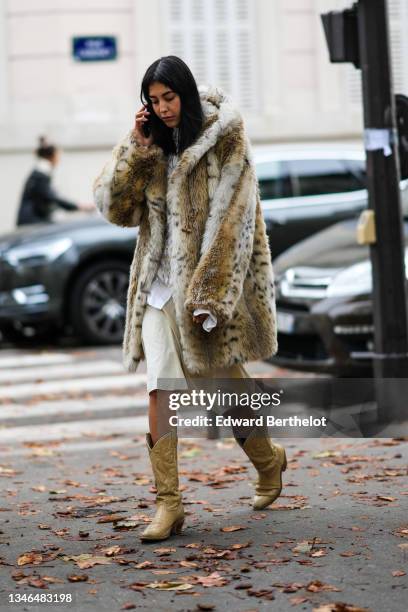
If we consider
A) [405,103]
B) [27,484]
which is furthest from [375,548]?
[405,103]

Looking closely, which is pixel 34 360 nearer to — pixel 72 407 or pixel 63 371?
pixel 63 371

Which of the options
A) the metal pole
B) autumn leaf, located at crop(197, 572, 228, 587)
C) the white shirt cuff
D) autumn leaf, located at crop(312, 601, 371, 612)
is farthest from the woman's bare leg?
the metal pole

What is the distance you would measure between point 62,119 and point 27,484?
12812 millimetres

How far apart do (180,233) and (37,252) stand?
753 centimetres

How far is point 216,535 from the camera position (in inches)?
205

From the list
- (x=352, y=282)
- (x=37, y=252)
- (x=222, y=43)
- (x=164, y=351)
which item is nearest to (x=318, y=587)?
(x=164, y=351)

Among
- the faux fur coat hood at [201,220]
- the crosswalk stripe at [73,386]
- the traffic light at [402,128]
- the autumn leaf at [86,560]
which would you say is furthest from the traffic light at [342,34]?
the autumn leaf at [86,560]

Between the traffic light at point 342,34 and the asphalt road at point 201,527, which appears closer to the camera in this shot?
the asphalt road at point 201,527

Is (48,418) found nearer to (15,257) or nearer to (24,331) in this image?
(15,257)

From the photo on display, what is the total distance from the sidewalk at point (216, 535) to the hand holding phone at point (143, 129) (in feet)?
4.97

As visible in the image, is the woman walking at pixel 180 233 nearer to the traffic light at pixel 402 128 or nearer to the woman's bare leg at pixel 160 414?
the woman's bare leg at pixel 160 414

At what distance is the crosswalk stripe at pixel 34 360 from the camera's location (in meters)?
11.8

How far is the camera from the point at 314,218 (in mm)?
12977

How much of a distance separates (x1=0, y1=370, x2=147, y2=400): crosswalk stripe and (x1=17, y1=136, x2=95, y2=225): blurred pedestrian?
418cm
